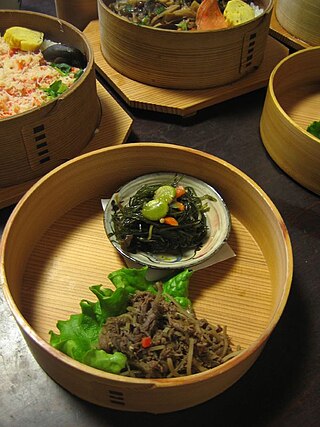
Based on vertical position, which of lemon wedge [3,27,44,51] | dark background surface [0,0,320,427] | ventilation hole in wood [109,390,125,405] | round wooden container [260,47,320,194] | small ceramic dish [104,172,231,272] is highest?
lemon wedge [3,27,44,51]

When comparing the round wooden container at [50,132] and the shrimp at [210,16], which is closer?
the round wooden container at [50,132]

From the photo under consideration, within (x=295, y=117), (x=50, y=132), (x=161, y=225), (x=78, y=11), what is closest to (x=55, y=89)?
(x=50, y=132)

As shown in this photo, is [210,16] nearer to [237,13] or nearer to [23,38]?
[237,13]

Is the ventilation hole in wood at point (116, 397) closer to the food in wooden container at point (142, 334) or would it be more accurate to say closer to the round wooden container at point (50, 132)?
the food in wooden container at point (142, 334)

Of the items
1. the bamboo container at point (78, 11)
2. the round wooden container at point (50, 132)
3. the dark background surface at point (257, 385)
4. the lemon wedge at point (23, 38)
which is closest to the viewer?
the dark background surface at point (257, 385)

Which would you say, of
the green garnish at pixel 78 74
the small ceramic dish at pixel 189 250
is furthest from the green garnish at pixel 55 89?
the small ceramic dish at pixel 189 250

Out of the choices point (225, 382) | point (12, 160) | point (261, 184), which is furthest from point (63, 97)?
point (225, 382)

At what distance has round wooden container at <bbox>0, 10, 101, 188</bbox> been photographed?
2254mm

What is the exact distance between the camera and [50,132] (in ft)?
7.82

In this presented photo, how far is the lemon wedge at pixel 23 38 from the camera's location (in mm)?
2859

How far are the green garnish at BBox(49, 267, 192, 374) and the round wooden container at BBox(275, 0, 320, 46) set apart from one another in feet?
7.40

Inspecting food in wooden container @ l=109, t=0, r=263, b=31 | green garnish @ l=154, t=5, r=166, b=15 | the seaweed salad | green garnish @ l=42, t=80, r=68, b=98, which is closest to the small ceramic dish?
the seaweed salad

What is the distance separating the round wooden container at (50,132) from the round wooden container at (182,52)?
1.04ft

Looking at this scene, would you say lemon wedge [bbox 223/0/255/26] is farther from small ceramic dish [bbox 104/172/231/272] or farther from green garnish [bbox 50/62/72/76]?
small ceramic dish [bbox 104/172/231/272]
